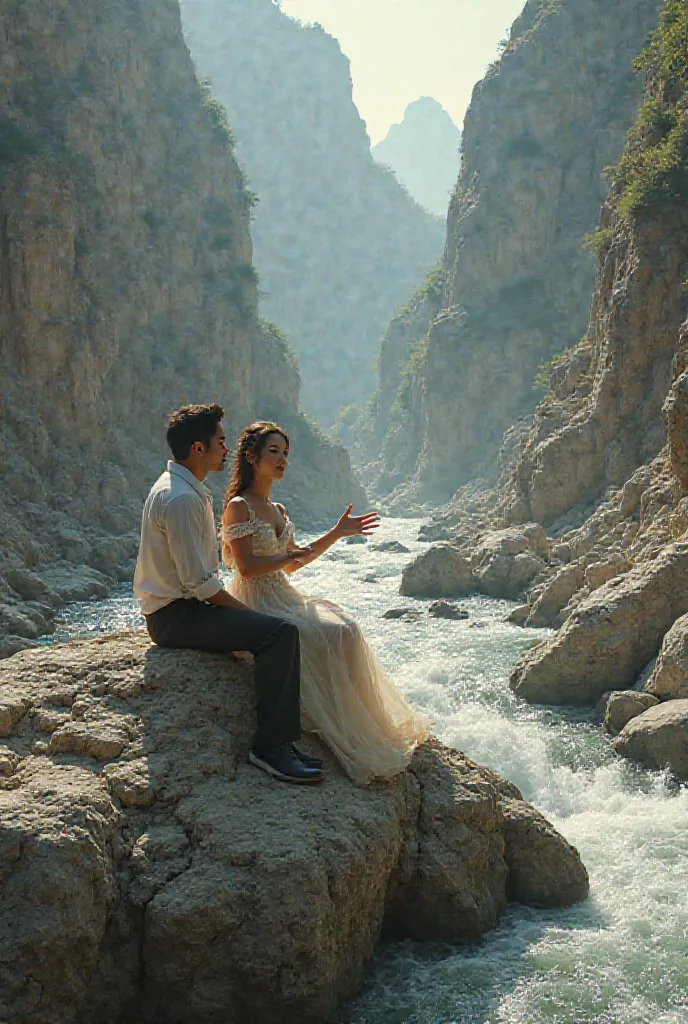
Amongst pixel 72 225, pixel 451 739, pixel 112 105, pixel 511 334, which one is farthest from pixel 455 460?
pixel 451 739

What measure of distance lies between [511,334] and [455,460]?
10468mm

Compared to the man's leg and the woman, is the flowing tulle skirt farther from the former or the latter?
the man's leg

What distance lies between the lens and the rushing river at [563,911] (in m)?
4.79

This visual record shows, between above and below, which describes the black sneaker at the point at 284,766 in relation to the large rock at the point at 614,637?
above

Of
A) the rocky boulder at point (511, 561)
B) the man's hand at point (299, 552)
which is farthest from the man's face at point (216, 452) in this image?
the rocky boulder at point (511, 561)

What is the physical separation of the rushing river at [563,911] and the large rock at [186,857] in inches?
9.6

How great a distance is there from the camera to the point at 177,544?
4957mm

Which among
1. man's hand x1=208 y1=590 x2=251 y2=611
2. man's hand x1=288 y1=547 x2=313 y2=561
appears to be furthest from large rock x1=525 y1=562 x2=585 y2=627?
man's hand x1=208 y1=590 x2=251 y2=611

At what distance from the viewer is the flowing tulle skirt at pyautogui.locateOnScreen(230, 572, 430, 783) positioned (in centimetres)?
523

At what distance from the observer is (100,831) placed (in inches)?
164

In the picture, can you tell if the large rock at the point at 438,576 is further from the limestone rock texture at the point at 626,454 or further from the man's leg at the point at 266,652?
the man's leg at the point at 266,652

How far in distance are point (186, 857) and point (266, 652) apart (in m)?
1.11

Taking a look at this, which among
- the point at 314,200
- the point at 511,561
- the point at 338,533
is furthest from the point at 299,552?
the point at 314,200

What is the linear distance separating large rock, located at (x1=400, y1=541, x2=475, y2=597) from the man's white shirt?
60.8 feet
